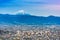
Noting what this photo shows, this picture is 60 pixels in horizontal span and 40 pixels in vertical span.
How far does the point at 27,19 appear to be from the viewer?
1161 millimetres

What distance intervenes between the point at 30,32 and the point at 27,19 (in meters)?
0.15

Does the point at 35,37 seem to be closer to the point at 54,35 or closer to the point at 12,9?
the point at 54,35

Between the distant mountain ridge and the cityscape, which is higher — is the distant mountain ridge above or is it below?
above

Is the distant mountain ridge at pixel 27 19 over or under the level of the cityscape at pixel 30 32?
over

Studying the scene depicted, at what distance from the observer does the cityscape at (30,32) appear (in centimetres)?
113

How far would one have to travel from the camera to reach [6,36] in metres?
1.12

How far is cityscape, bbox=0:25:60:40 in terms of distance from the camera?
1131mm

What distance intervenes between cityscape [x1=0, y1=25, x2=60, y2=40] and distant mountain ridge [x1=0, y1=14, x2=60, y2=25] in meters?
0.04

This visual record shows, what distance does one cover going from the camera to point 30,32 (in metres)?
1.14

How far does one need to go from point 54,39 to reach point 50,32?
0.09m

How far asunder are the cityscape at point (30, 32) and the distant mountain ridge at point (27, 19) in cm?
4

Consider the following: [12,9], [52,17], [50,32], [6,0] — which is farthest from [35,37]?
[6,0]

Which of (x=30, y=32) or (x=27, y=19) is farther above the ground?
(x=27, y=19)

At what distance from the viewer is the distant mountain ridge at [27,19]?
114cm
